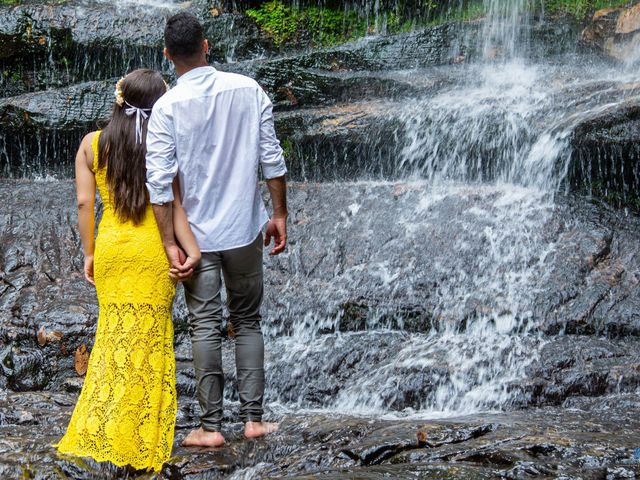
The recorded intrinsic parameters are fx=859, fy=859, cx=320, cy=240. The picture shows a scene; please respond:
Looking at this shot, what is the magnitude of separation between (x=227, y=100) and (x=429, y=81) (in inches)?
236

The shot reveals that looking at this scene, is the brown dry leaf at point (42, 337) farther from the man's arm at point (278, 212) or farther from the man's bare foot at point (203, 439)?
the man's arm at point (278, 212)

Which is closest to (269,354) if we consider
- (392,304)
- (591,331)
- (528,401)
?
(392,304)

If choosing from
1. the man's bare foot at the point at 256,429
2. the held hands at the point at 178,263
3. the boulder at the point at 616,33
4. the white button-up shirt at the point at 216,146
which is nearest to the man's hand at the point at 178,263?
the held hands at the point at 178,263

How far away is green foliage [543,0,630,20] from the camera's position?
425 inches

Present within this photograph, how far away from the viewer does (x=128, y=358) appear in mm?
3822

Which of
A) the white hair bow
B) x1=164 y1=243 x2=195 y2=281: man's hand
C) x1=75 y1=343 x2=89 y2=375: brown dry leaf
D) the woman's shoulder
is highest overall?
the white hair bow

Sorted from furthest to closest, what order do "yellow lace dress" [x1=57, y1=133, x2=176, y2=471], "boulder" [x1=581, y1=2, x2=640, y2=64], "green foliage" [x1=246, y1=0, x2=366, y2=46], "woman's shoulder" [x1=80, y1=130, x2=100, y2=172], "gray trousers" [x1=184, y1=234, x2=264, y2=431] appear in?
"green foliage" [x1=246, y1=0, x2=366, y2=46] → "boulder" [x1=581, y1=2, x2=640, y2=64] → "gray trousers" [x1=184, y1=234, x2=264, y2=431] → "woman's shoulder" [x1=80, y1=130, x2=100, y2=172] → "yellow lace dress" [x1=57, y1=133, x2=176, y2=471]

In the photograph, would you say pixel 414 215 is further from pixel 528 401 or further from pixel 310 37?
pixel 310 37

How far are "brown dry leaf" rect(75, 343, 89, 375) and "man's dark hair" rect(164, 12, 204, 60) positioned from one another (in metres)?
3.11

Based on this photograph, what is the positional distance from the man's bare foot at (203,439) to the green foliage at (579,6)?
8.52m

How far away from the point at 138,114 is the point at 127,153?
7.6 inches

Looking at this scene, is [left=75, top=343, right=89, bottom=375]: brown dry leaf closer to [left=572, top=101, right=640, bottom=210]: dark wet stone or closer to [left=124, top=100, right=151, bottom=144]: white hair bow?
[left=124, top=100, right=151, bottom=144]: white hair bow

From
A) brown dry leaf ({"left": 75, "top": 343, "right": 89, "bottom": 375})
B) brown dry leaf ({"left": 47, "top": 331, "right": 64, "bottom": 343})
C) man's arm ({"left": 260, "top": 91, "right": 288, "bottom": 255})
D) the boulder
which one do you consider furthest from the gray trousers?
the boulder

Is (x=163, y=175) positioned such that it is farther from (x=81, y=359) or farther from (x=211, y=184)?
(x=81, y=359)
